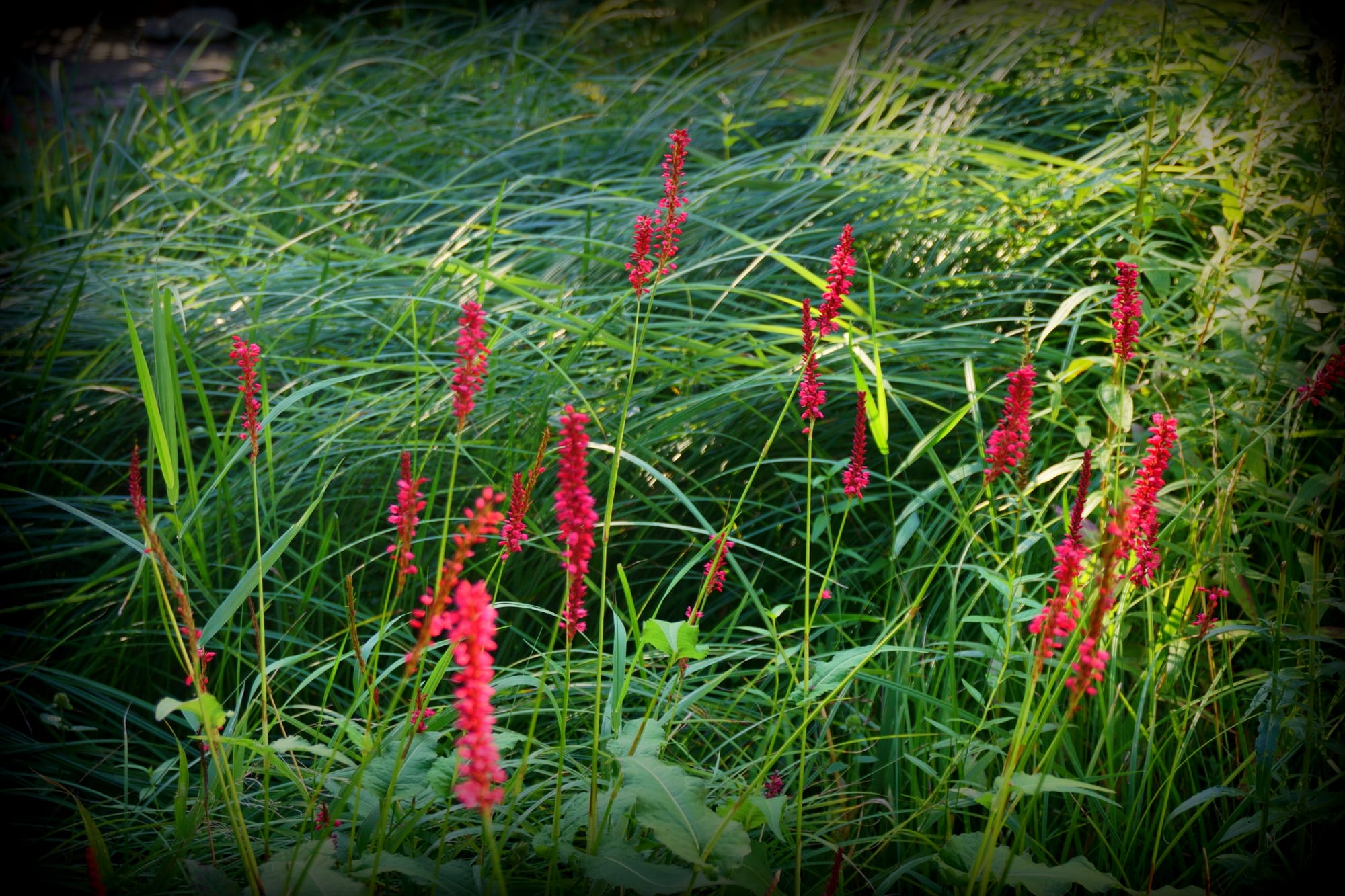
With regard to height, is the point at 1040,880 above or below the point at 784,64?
below

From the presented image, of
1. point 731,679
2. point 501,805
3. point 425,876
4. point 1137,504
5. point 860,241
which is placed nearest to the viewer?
point 425,876

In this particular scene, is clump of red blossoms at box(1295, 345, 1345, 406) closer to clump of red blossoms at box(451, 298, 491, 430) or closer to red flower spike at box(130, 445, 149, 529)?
clump of red blossoms at box(451, 298, 491, 430)

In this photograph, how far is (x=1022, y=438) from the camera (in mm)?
1279

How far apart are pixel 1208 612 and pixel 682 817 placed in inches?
43.4

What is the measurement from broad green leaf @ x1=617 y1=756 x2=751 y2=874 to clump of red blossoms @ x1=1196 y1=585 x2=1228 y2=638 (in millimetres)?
884

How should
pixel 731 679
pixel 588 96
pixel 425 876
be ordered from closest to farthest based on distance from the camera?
pixel 425 876 → pixel 731 679 → pixel 588 96

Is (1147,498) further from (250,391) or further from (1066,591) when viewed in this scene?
(250,391)

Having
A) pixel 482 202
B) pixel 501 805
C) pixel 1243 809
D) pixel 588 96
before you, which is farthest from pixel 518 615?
pixel 588 96

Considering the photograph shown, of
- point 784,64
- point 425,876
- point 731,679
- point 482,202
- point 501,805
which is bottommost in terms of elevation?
point 731,679

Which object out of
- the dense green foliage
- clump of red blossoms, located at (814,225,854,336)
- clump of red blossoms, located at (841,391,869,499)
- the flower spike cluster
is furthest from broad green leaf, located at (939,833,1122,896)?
clump of red blossoms, located at (814,225,854,336)

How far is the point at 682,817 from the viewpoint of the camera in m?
1.19

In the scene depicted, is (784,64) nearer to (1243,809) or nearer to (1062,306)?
(1062,306)

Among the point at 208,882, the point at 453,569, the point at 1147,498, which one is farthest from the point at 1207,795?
the point at 208,882

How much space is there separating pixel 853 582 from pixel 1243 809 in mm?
841
